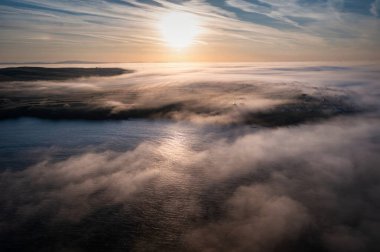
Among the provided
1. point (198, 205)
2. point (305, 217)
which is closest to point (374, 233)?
point (305, 217)

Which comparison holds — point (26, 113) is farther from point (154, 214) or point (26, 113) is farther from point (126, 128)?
point (154, 214)

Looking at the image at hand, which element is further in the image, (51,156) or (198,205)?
(51,156)

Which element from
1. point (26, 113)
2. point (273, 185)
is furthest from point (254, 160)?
point (26, 113)

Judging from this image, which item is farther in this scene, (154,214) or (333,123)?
(333,123)

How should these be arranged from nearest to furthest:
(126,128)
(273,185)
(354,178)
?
(273,185)
(354,178)
(126,128)

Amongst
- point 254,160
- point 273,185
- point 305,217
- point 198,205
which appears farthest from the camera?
point 254,160

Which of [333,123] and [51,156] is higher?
[333,123]

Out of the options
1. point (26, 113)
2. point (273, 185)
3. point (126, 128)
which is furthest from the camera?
point (26, 113)

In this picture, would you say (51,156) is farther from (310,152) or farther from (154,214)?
(310,152)

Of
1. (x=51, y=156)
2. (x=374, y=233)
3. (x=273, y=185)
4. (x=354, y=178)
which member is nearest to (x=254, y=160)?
(x=273, y=185)
